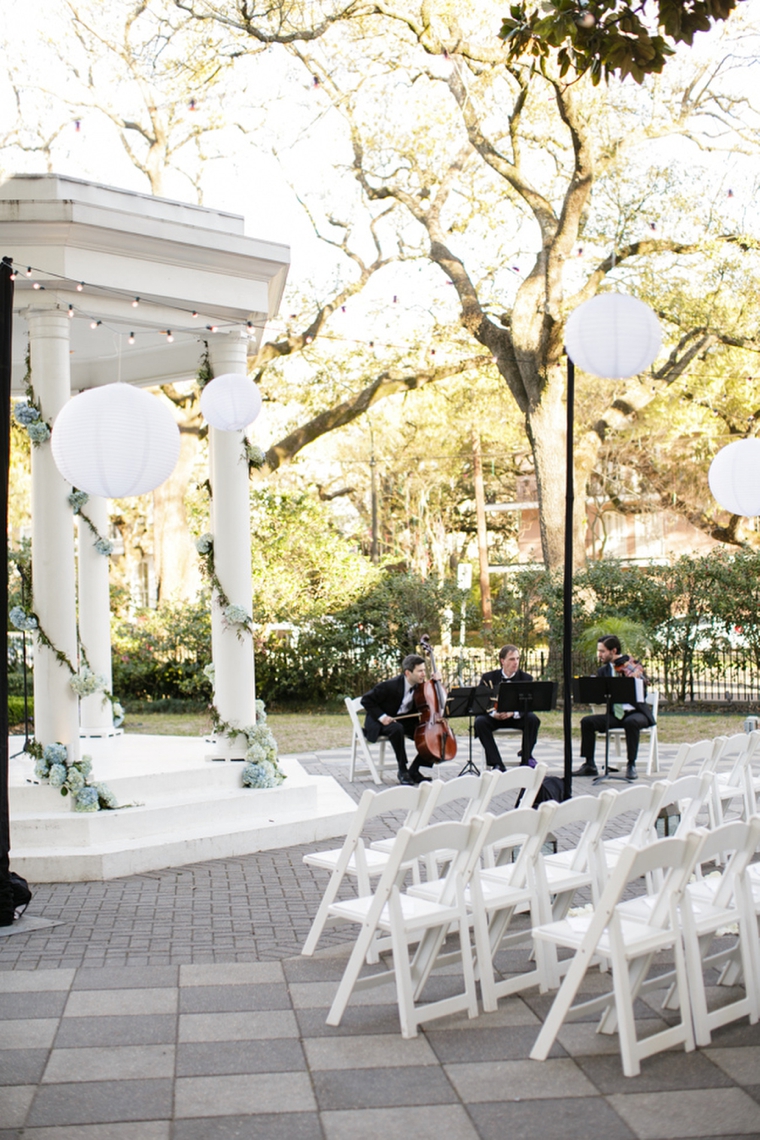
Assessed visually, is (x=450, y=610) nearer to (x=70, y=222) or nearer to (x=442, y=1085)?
(x=70, y=222)

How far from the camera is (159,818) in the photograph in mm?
8375

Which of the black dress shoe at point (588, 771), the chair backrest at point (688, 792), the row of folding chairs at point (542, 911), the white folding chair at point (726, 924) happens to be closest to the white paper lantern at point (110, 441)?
the row of folding chairs at point (542, 911)

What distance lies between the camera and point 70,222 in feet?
26.5

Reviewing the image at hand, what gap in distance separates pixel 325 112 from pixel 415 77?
2077mm

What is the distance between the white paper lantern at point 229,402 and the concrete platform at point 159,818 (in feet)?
9.32

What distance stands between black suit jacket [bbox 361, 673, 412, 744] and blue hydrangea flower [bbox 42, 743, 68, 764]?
4091mm

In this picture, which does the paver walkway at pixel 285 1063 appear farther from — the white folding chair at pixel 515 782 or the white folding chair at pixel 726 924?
the white folding chair at pixel 515 782

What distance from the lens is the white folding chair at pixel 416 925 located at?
4.71 metres

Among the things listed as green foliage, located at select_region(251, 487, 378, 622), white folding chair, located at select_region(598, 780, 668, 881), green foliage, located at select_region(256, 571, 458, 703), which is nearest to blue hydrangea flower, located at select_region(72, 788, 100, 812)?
white folding chair, located at select_region(598, 780, 668, 881)

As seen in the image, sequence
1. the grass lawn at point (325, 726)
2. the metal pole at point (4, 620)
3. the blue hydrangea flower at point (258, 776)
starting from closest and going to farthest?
the metal pole at point (4, 620) → the blue hydrangea flower at point (258, 776) → the grass lawn at point (325, 726)

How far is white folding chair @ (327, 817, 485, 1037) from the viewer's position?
4.71 metres

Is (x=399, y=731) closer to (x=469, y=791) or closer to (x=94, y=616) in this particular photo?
(x=94, y=616)

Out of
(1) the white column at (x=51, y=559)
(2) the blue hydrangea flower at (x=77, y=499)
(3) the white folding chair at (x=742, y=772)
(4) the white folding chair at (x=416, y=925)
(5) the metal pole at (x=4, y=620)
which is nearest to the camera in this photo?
(4) the white folding chair at (x=416, y=925)

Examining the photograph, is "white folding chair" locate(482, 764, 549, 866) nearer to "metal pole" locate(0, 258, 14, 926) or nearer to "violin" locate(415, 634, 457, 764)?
"metal pole" locate(0, 258, 14, 926)
